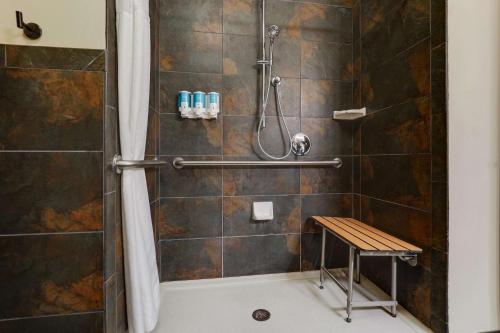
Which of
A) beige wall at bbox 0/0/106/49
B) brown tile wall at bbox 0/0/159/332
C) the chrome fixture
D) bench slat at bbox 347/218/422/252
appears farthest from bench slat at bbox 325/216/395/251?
beige wall at bbox 0/0/106/49

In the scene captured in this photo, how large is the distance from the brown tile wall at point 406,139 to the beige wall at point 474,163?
0.04 metres

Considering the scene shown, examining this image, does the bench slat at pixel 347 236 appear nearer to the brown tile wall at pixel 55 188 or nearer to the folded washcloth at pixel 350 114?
the folded washcloth at pixel 350 114

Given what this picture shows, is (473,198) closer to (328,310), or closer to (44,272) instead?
(328,310)

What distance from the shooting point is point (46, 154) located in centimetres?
91

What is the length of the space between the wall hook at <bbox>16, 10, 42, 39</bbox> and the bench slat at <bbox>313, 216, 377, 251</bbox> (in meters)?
1.67

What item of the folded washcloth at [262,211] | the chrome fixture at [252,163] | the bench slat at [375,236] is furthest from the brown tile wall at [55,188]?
the bench slat at [375,236]

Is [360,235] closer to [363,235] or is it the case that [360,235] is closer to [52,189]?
[363,235]

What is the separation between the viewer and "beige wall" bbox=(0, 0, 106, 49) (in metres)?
0.87

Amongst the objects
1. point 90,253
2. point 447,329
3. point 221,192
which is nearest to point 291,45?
point 221,192

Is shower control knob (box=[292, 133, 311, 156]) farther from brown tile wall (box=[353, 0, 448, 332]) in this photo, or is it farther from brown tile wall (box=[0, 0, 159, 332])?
brown tile wall (box=[0, 0, 159, 332])

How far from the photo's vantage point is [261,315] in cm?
137

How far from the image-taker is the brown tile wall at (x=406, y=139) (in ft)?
3.84

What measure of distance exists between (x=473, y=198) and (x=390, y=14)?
3.97 ft

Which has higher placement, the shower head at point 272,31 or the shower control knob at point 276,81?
the shower head at point 272,31
